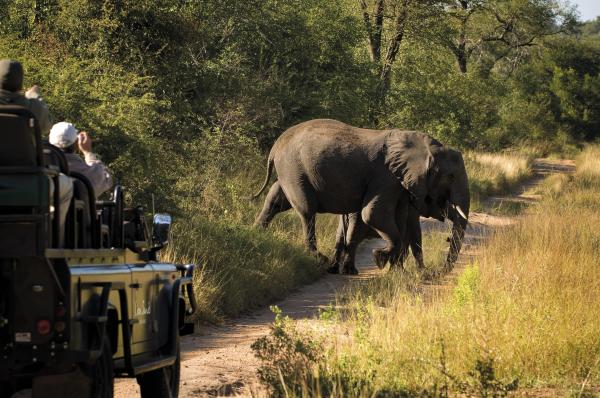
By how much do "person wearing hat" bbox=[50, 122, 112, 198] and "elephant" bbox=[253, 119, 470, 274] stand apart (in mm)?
9810

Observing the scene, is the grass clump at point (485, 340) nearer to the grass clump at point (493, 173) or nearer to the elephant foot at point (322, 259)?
the elephant foot at point (322, 259)

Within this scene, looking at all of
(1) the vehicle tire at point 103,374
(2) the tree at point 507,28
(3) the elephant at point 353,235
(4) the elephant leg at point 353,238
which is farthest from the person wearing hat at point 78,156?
(2) the tree at point 507,28

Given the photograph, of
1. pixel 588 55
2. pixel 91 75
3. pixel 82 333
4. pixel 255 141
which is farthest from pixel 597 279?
pixel 588 55

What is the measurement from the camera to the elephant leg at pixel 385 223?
1627 cm

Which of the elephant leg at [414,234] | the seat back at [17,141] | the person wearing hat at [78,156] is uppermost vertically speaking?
the seat back at [17,141]

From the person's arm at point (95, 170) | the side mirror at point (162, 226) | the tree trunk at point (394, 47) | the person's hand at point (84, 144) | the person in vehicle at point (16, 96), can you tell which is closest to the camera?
the person in vehicle at point (16, 96)

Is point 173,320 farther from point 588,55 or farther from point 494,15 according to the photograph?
point 588,55

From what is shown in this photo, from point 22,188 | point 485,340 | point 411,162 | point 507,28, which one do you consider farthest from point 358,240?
point 507,28

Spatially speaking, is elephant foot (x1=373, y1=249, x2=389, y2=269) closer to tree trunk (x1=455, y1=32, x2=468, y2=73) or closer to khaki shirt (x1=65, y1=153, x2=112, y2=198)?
khaki shirt (x1=65, y1=153, x2=112, y2=198)

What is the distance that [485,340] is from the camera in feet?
26.2

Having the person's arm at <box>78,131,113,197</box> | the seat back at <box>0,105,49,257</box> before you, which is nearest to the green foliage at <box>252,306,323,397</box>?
the person's arm at <box>78,131,113,197</box>

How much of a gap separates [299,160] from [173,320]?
33.9ft

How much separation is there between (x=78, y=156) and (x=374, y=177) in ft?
33.9

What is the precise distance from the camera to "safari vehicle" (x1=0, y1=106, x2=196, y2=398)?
516 centimetres
